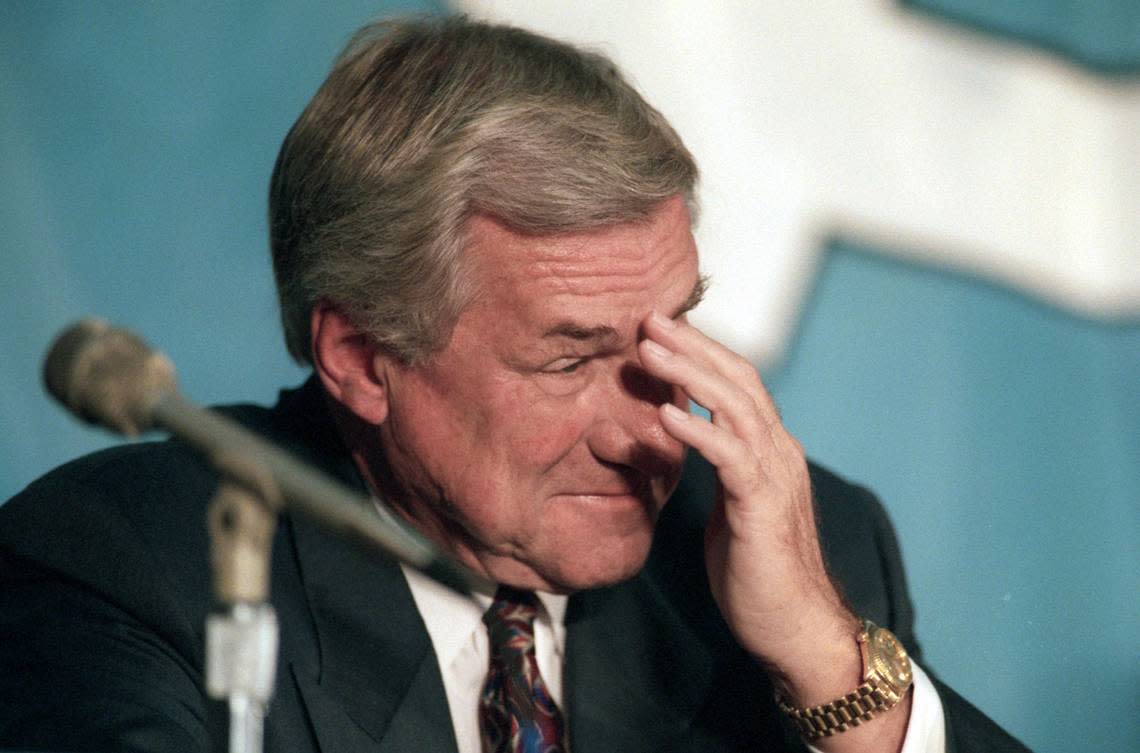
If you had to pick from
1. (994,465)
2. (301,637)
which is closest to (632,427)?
(301,637)

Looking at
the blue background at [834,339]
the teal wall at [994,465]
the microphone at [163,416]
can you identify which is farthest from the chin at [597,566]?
the teal wall at [994,465]

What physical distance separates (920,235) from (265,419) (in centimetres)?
164

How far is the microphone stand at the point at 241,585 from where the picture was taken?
96 centimetres

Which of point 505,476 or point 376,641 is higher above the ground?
point 505,476

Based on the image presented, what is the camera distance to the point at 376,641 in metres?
1.89

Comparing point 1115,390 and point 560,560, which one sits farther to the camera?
point 1115,390

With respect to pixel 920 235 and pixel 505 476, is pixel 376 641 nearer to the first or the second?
pixel 505 476

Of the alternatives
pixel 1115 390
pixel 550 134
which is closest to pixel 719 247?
pixel 1115 390

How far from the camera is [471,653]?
6.40ft

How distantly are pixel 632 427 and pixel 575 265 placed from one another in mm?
217

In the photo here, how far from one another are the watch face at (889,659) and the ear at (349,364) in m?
0.71

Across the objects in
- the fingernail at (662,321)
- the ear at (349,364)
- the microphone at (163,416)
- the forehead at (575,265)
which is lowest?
the ear at (349,364)

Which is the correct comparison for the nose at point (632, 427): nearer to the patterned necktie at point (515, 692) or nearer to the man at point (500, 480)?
the man at point (500, 480)

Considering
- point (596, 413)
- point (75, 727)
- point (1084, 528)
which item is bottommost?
point (1084, 528)
